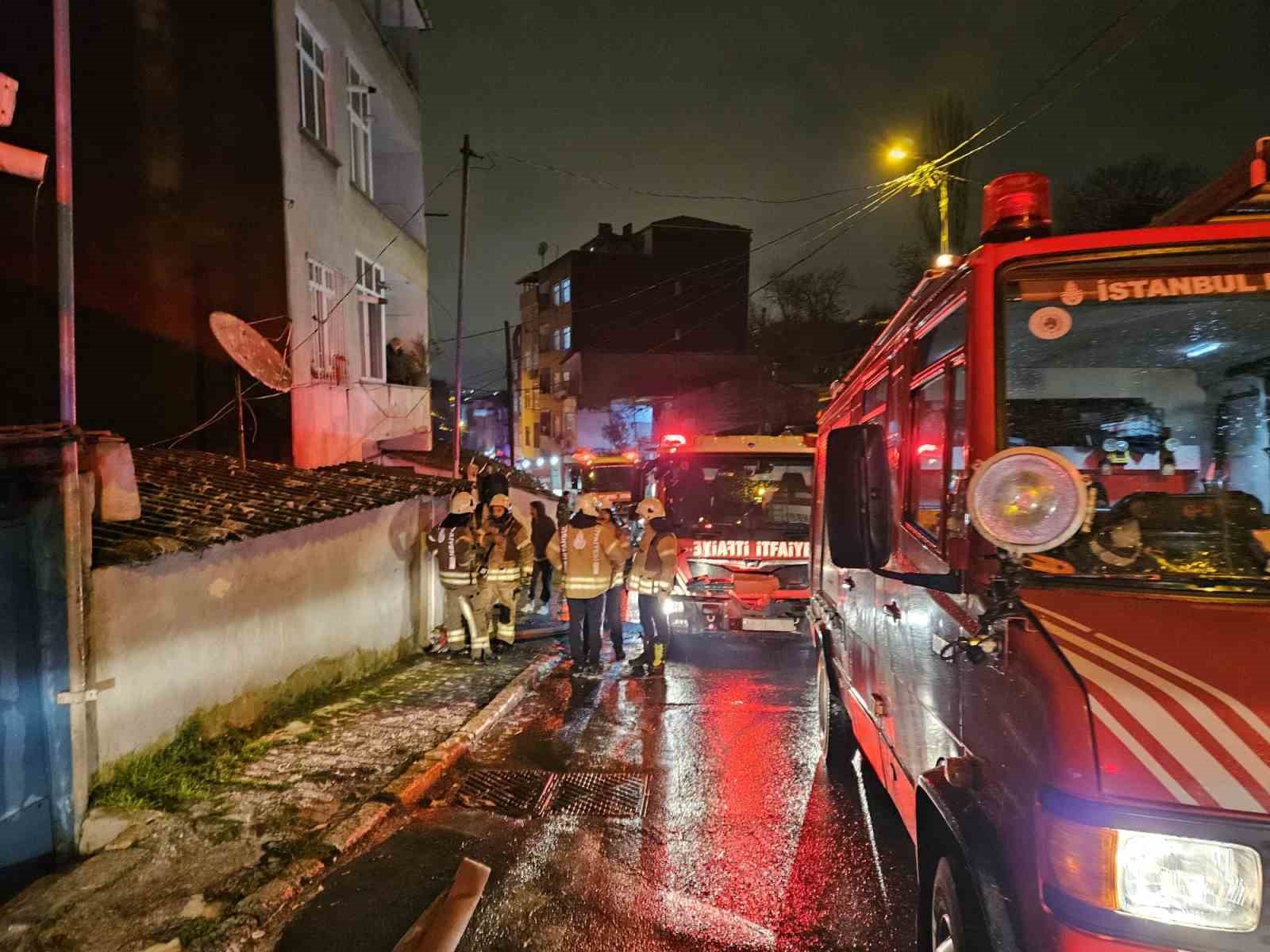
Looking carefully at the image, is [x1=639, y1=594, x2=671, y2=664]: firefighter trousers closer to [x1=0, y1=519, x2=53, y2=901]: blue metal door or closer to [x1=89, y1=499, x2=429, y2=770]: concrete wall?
[x1=89, y1=499, x2=429, y2=770]: concrete wall

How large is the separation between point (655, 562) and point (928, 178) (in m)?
7.84

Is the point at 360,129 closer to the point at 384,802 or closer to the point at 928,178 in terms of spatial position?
the point at 928,178

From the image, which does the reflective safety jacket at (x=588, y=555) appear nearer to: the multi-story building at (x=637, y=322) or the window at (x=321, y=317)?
the window at (x=321, y=317)

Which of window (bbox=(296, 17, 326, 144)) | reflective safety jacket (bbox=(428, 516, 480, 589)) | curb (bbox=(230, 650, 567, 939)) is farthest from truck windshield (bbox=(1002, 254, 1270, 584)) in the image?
window (bbox=(296, 17, 326, 144))

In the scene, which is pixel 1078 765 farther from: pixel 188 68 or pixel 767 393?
pixel 767 393

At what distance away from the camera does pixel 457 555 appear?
8961 millimetres

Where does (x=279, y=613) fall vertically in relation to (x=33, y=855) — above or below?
above

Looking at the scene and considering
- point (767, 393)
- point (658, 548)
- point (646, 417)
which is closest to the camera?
point (658, 548)

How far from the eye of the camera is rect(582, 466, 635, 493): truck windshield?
1730cm

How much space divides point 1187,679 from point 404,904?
12.1ft

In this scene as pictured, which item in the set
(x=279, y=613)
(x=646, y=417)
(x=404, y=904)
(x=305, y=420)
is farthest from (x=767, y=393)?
(x=404, y=904)

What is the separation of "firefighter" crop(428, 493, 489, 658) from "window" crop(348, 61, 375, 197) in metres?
7.38

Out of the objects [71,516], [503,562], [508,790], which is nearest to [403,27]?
[503,562]

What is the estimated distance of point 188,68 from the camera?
419 inches
